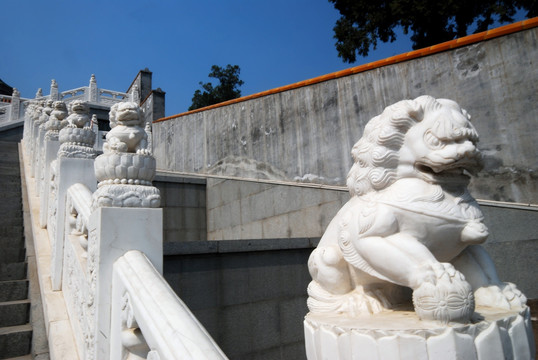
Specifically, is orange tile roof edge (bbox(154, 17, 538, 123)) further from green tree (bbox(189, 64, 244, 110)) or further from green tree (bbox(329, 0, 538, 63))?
green tree (bbox(189, 64, 244, 110))

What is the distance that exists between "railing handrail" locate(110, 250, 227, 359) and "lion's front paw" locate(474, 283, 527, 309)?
120cm

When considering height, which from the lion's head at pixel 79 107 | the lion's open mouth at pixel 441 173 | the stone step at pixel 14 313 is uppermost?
the lion's head at pixel 79 107

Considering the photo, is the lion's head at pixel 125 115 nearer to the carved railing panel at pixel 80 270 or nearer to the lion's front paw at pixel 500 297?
the carved railing panel at pixel 80 270

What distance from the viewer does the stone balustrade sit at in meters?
1.77

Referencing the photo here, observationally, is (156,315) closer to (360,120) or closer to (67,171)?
(67,171)


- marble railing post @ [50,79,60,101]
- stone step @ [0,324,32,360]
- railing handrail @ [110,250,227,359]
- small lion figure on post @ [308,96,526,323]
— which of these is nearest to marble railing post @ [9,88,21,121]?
marble railing post @ [50,79,60,101]

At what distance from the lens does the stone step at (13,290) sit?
11.4ft

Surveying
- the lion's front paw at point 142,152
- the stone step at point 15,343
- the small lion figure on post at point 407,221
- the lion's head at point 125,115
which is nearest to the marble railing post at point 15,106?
the stone step at point 15,343

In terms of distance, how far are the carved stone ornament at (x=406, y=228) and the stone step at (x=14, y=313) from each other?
109 inches

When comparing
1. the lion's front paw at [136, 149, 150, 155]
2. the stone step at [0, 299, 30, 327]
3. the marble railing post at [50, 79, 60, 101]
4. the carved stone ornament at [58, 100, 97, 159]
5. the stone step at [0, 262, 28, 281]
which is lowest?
the stone step at [0, 299, 30, 327]

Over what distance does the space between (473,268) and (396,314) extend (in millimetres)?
485

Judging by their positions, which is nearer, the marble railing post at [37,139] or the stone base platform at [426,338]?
the stone base platform at [426,338]

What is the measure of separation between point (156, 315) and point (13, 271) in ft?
9.64

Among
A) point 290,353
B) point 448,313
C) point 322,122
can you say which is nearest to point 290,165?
point 322,122
